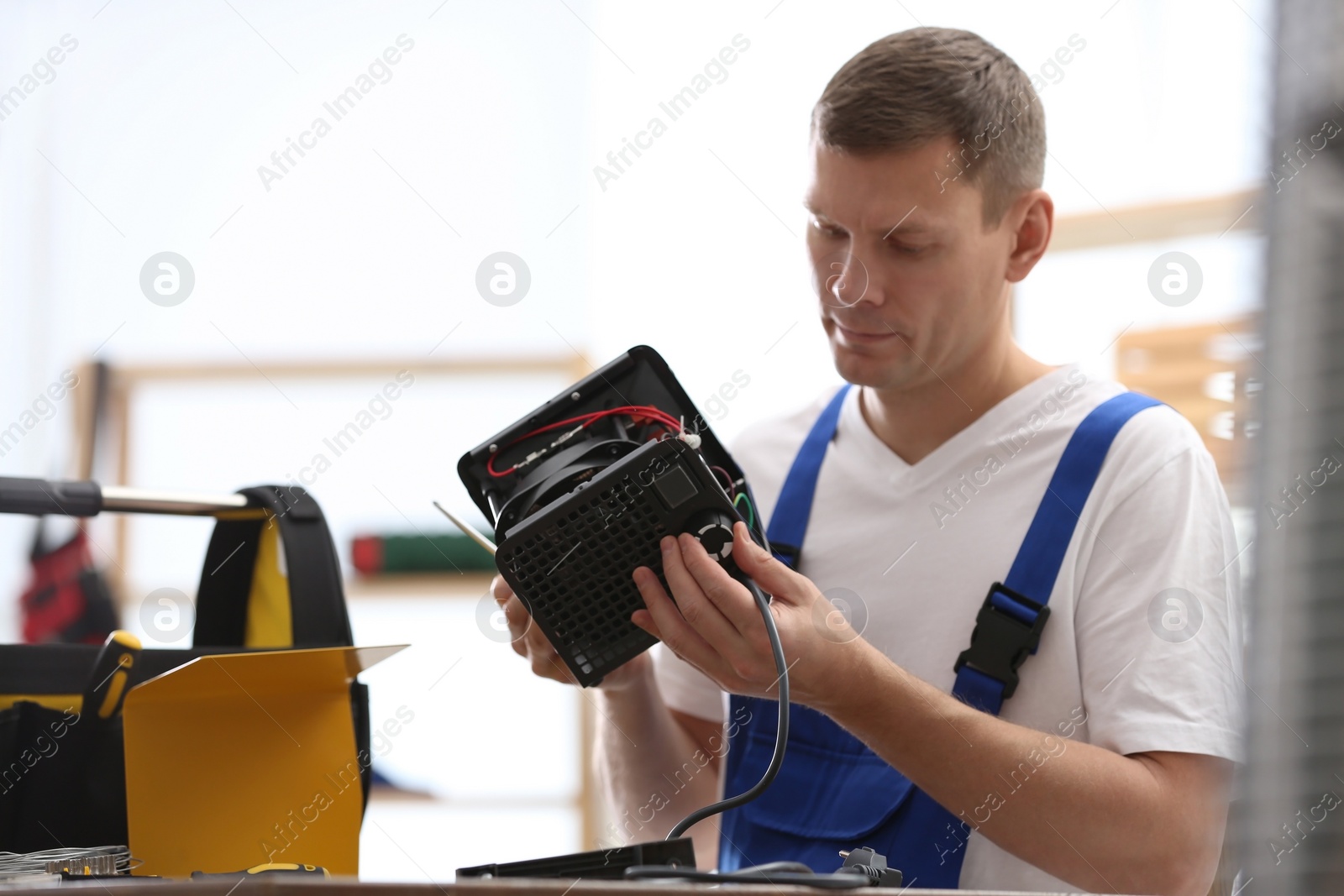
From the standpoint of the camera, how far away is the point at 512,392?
101 inches

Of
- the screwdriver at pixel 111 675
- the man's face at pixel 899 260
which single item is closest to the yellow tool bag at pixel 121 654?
the screwdriver at pixel 111 675

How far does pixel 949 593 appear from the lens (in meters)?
1.19

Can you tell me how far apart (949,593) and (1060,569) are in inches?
5.0

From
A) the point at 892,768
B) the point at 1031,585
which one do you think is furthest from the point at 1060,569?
the point at 892,768

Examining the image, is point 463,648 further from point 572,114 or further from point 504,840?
point 572,114

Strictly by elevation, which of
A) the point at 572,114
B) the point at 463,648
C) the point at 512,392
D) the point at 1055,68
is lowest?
the point at 463,648

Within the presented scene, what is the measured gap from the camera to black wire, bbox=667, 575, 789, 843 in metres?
0.76

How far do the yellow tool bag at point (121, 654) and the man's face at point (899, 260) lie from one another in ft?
2.03

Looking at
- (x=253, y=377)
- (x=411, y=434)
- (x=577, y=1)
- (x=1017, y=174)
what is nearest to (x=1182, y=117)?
(x=1017, y=174)

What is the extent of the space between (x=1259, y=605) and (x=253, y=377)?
104 inches

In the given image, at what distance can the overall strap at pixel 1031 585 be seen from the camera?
1.10m

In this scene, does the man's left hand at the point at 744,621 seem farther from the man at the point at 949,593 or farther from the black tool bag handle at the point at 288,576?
the black tool bag handle at the point at 288,576

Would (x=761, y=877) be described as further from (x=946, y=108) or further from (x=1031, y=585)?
(x=946, y=108)

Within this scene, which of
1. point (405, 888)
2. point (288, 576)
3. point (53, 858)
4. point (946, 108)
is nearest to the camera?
point (405, 888)
